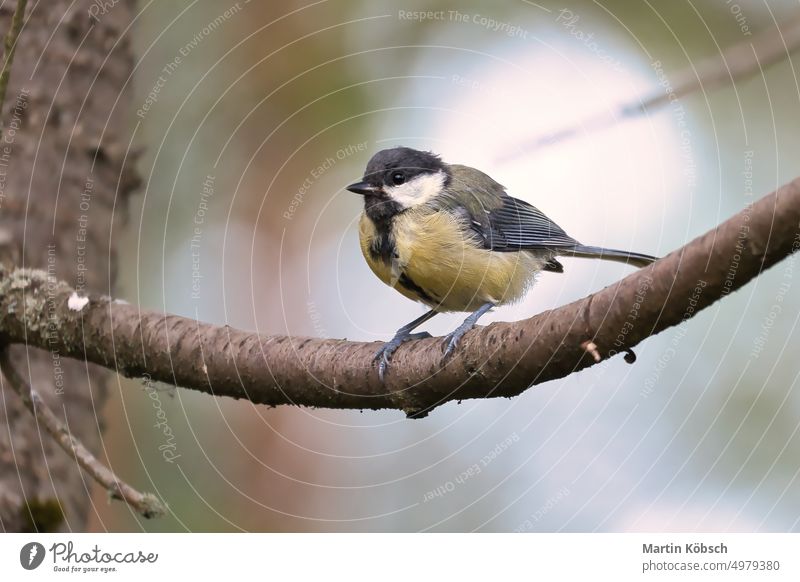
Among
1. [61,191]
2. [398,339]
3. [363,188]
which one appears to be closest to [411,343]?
[398,339]

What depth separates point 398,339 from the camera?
1549 millimetres

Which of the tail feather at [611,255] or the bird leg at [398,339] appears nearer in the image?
the bird leg at [398,339]

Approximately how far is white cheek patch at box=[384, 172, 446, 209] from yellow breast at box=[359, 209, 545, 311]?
0.04m

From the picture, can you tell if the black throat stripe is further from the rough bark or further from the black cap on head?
the rough bark

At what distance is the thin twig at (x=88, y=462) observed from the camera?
114cm

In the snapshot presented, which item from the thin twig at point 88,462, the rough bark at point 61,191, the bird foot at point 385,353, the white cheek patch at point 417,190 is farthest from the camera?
the white cheek patch at point 417,190

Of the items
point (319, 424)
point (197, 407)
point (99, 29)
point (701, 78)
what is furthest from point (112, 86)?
point (701, 78)

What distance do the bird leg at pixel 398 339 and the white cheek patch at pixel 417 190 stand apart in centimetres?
27

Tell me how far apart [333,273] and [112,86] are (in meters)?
0.69

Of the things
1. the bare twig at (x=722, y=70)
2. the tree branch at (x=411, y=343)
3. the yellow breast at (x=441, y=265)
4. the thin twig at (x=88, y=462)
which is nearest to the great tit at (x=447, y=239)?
the yellow breast at (x=441, y=265)

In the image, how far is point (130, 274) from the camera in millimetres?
2004

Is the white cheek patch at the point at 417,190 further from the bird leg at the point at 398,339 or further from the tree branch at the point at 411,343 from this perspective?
the tree branch at the point at 411,343

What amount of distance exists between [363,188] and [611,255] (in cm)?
60
